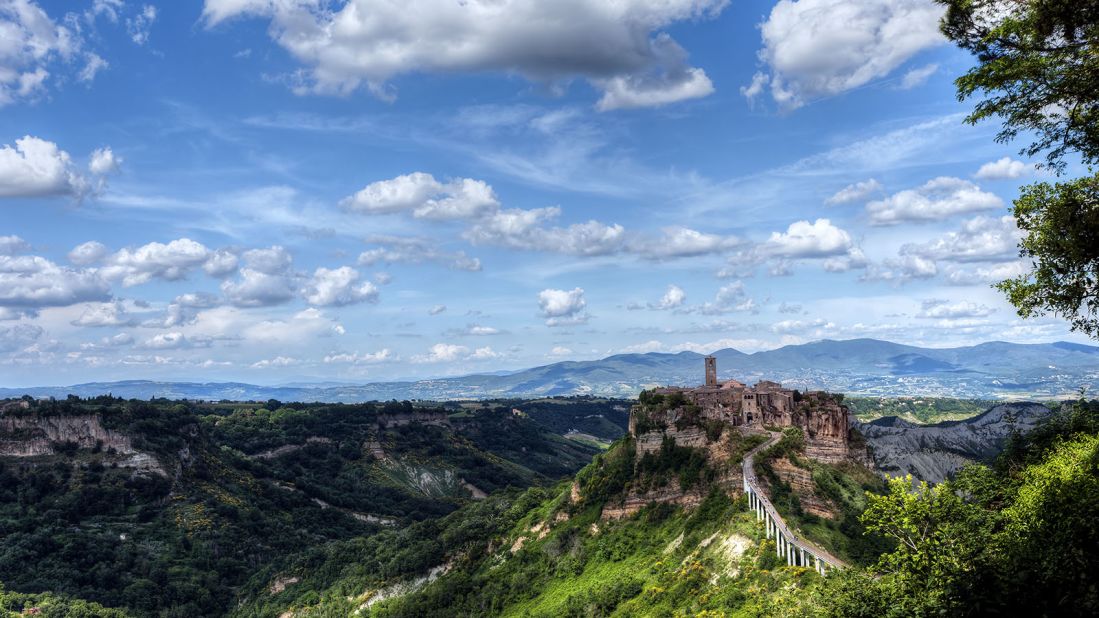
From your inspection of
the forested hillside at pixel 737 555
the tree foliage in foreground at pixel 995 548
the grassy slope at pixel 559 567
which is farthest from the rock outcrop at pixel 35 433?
the tree foliage in foreground at pixel 995 548

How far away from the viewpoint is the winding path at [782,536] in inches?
2375

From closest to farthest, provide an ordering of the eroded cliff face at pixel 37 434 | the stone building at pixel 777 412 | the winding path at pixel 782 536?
the winding path at pixel 782 536
the stone building at pixel 777 412
the eroded cliff face at pixel 37 434

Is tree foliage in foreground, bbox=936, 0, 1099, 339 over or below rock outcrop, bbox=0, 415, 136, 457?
over

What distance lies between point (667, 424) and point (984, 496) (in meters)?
57.4

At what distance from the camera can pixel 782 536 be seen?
65438 millimetres

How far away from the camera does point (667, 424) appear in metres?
99.2

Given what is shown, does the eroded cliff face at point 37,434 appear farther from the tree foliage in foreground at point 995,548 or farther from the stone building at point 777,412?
the tree foliage in foreground at point 995,548

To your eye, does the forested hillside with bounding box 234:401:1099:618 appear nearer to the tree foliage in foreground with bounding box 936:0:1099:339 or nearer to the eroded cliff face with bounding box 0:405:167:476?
the tree foliage in foreground with bounding box 936:0:1099:339

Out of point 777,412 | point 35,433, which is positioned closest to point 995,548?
point 777,412

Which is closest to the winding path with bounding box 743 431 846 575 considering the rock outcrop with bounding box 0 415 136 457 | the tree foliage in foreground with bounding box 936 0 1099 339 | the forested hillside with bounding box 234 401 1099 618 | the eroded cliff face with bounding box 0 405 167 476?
the forested hillside with bounding box 234 401 1099 618

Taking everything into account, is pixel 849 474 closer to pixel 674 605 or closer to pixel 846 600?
pixel 674 605

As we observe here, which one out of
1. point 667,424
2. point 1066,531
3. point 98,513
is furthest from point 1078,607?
point 98,513

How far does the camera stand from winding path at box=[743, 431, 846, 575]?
198ft

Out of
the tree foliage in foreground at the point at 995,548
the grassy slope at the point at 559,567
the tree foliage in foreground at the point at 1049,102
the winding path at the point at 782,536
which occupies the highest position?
the tree foliage in foreground at the point at 1049,102
